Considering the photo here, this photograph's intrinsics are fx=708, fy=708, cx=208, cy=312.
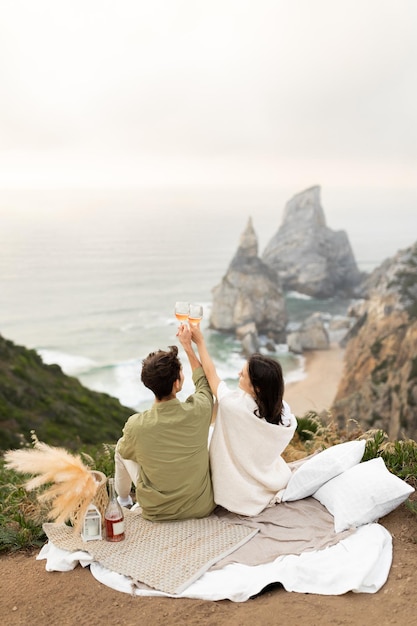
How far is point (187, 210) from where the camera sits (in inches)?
4439

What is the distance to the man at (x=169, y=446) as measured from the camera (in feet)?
13.4

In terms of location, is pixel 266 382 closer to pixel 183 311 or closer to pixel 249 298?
pixel 183 311

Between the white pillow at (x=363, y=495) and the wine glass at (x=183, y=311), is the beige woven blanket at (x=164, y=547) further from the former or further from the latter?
the wine glass at (x=183, y=311)

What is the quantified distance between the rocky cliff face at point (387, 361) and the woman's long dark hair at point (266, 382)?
→ 31.1m

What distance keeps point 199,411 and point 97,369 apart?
226 ft

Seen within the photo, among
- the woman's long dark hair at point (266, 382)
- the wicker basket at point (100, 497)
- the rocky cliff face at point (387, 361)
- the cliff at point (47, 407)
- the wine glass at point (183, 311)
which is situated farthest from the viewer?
the rocky cliff face at point (387, 361)

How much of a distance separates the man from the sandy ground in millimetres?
640

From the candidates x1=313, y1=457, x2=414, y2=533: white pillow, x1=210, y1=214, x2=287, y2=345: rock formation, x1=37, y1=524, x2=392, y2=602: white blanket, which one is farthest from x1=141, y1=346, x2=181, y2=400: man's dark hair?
x1=210, y1=214, x2=287, y2=345: rock formation

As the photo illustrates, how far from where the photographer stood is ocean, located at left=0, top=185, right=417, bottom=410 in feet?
247

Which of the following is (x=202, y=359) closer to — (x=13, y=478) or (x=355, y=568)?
(x=355, y=568)

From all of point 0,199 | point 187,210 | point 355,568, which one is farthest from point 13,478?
point 187,210

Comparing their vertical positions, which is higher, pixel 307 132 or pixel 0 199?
pixel 307 132

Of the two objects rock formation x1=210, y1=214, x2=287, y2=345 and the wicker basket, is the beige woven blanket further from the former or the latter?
rock formation x1=210, y1=214, x2=287, y2=345

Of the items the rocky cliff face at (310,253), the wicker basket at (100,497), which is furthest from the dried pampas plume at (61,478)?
the rocky cliff face at (310,253)
